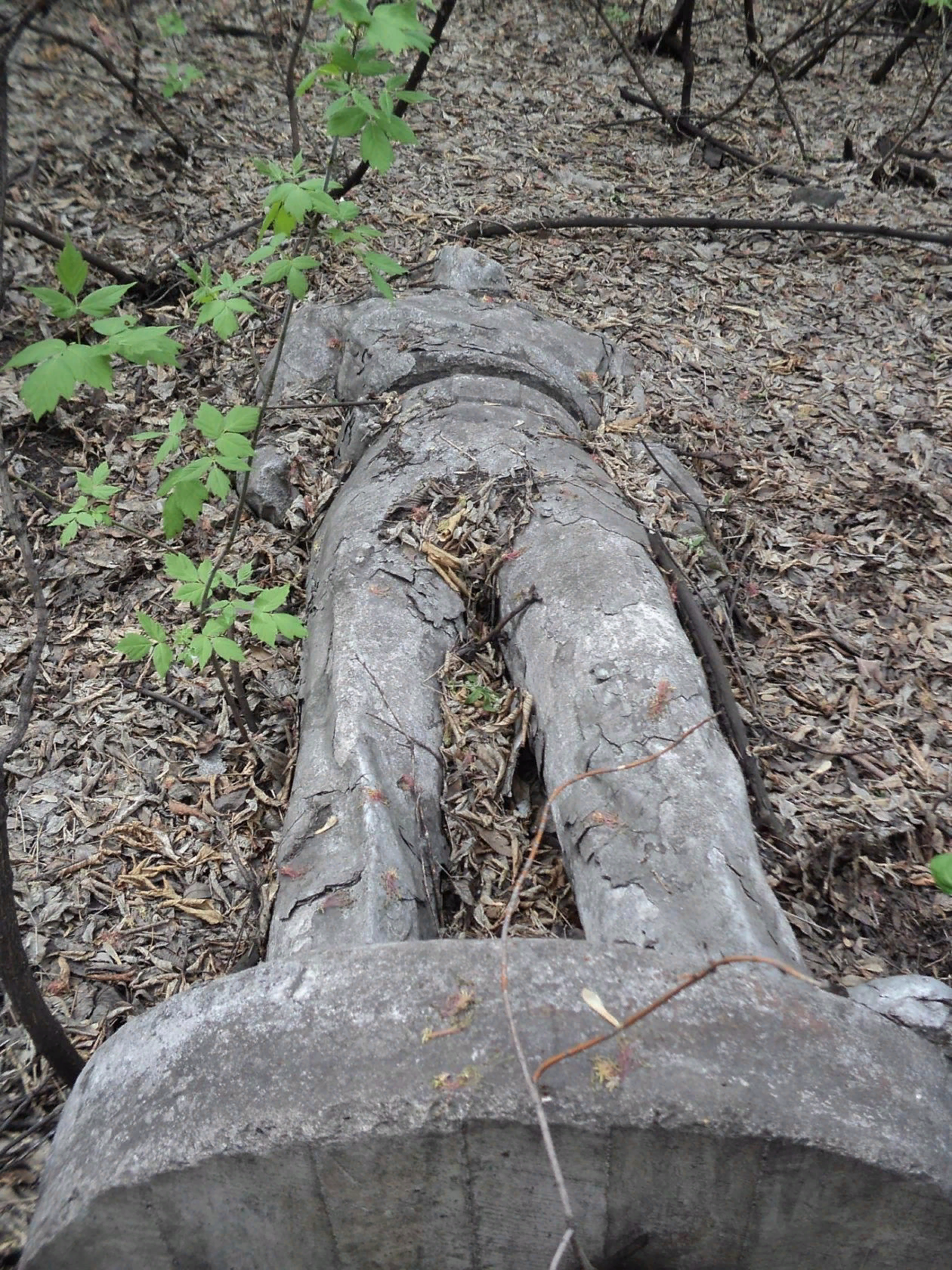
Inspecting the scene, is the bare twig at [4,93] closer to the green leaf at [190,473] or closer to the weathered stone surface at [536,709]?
the green leaf at [190,473]

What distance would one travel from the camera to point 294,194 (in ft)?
6.01

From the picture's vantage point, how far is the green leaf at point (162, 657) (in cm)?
205

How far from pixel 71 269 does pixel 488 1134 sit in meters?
1.55

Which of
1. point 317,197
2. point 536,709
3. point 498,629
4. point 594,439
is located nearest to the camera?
point 317,197

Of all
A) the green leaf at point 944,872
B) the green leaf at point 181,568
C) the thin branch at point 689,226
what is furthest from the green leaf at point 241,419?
the thin branch at point 689,226

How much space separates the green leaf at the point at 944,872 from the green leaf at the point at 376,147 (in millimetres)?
1763

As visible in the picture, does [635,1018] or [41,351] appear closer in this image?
[635,1018]

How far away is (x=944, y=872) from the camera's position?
1.39m

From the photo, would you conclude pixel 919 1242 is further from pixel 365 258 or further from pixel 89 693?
pixel 89 693

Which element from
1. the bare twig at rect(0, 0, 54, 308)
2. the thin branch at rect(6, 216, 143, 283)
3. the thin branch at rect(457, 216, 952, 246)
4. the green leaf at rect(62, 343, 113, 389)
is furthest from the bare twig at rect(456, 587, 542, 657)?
the thin branch at rect(457, 216, 952, 246)

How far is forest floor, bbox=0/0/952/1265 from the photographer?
2305mm

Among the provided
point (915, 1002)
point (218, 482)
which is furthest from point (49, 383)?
point (915, 1002)

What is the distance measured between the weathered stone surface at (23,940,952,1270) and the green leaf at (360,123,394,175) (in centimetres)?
167

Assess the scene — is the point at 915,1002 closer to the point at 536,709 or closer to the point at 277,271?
the point at 536,709
